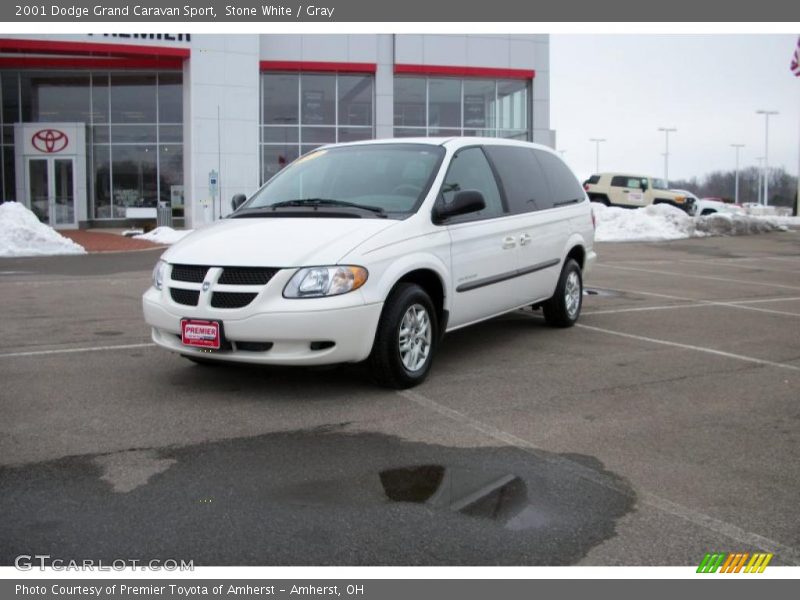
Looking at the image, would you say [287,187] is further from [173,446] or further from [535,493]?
[535,493]

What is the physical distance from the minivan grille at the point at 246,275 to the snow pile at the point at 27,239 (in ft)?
51.3

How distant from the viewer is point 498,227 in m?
7.29

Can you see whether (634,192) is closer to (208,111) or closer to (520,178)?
(208,111)

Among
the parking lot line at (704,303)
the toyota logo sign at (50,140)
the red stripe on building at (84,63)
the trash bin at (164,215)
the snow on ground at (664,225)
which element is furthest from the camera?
the toyota logo sign at (50,140)

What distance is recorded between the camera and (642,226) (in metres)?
27.5

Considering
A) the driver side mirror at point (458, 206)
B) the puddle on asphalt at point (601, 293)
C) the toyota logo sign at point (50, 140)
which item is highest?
the toyota logo sign at point (50, 140)

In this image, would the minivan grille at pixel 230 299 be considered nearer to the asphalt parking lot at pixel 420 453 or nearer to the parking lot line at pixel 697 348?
the asphalt parking lot at pixel 420 453

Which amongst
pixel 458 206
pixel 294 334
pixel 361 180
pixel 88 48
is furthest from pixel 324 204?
pixel 88 48

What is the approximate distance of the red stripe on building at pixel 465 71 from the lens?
33.1 metres

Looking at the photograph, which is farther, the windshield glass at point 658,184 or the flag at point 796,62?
the windshield glass at point 658,184

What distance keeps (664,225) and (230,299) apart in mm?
24280

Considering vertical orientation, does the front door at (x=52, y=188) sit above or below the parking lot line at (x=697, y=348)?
above

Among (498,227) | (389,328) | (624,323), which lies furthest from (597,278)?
(389,328)

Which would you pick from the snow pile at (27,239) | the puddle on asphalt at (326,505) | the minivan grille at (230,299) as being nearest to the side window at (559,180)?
the minivan grille at (230,299)
